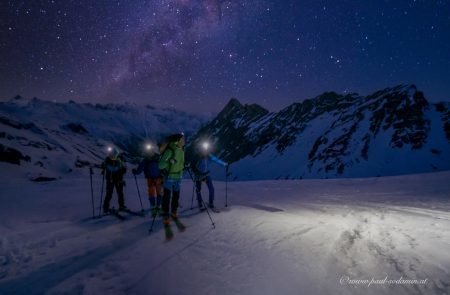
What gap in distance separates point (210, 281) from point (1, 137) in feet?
447

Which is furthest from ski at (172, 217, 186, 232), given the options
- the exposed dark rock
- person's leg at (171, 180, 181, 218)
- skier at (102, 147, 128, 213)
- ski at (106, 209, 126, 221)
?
the exposed dark rock

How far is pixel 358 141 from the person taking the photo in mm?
102062

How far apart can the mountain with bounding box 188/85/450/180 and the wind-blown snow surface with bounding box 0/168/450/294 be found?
87186 millimetres

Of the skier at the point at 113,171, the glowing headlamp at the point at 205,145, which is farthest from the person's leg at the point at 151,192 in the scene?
the glowing headlamp at the point at 205,145

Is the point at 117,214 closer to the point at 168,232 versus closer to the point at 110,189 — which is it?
the point at 110,189

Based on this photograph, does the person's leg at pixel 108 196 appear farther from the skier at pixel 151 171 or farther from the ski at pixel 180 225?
the ski at pixel 180 225

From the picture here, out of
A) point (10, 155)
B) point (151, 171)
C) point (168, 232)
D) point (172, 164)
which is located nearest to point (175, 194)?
point (172, 164)

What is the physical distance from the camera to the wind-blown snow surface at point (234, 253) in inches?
180

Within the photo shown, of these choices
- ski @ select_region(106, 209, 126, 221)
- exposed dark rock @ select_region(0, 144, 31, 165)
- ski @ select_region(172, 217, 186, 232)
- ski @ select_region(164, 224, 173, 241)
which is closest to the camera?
ski @ select_region(164, 224, 173, 241)

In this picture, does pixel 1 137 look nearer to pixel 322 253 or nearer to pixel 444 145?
pixel 322 253

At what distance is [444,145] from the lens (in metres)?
87.9

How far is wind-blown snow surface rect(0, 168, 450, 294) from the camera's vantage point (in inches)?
180

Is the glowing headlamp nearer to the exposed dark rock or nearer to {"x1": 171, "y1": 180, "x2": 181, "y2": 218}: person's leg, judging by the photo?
{"x1": 171, "y1": 180, "x2": 181, "y2": 218}: person's leg

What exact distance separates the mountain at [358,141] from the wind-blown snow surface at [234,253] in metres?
87.2
